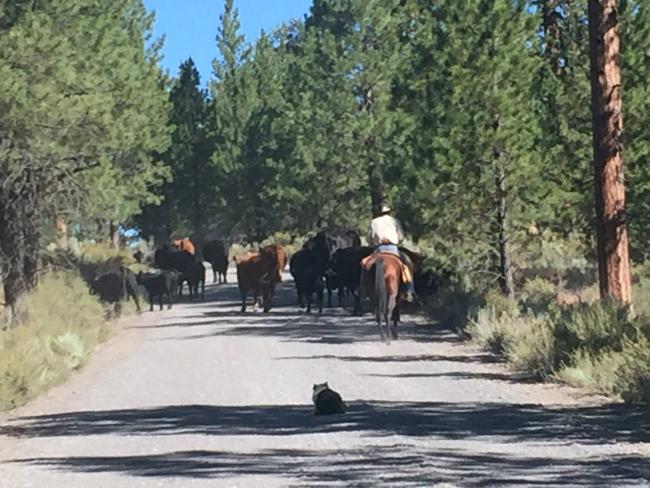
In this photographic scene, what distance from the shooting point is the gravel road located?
34.3ft

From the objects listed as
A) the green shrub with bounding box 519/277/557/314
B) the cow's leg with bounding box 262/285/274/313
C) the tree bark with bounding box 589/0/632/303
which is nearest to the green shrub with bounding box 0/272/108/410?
the cow's leg with bounding box 262/285/274/313

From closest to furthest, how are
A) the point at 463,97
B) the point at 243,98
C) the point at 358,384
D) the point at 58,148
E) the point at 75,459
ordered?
the point at 75,459
the point at 358,384
the point at 58,148
the point at 463,97
the point at 243,98

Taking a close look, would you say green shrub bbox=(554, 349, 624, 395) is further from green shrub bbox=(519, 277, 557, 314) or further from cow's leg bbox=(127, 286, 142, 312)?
cow's leg bbox=(127, 286, 142, 312)

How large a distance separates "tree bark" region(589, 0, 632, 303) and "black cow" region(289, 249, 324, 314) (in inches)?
494

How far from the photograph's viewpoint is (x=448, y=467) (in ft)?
34.2

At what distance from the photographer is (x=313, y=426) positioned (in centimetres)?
1326

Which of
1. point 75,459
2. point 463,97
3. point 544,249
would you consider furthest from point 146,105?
point 75,459

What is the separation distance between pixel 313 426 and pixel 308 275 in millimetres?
18173

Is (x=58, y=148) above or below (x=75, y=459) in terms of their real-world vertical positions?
above

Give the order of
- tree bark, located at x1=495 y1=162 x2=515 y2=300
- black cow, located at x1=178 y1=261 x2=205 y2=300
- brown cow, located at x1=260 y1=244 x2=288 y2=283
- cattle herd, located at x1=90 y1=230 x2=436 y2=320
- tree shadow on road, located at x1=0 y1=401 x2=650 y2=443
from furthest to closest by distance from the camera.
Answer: black cow, located at x1=178 y1=261 x2=205 y2=300 < brown cow, located at x1=260 y1=244 x2=288 y2=283 < cattle herd, located at x1=90 y1=230 x2=436 y2=320 < tree bark, located at x1=495 y1=162 x2=515 y2=300 < tree shadow on road, located at x1=0 y1=401 x2=650 y2=443

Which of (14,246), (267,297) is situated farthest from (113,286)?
(14,246)

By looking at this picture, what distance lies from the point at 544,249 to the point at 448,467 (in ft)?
94.0

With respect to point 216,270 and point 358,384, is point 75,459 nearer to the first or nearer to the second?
point 358,384

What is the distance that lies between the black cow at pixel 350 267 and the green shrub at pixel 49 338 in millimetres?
5957
